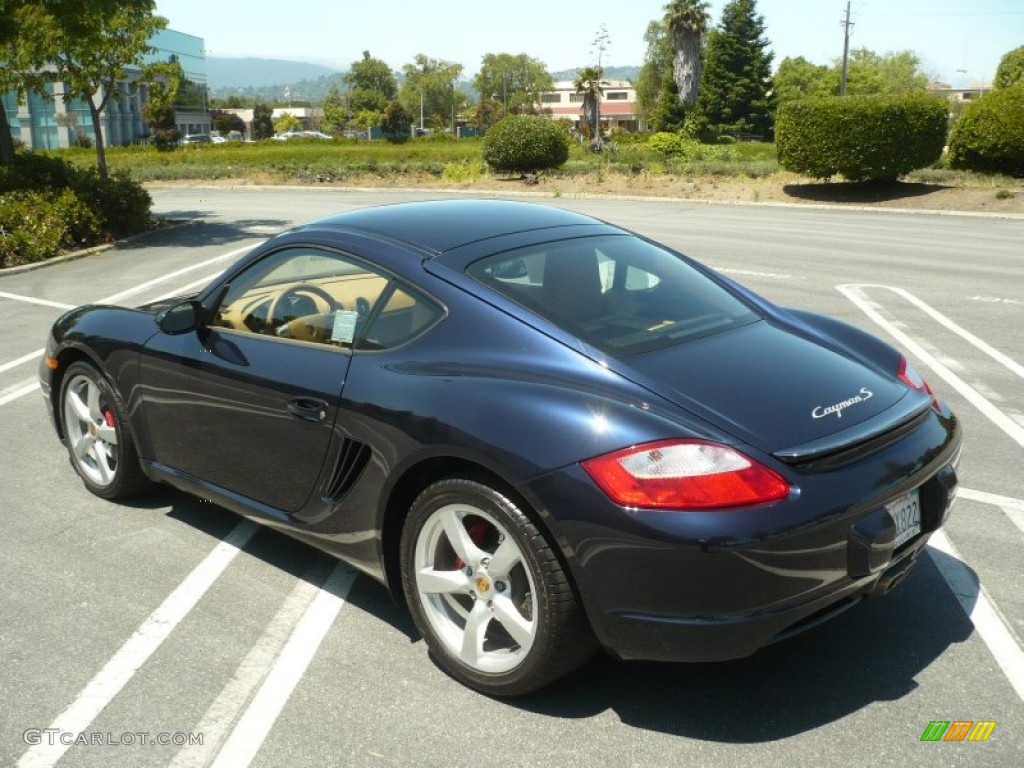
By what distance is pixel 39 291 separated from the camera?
43.0 feet

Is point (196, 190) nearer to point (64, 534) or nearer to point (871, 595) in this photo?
point (64, 534)

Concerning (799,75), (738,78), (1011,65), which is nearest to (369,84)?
(799,75)

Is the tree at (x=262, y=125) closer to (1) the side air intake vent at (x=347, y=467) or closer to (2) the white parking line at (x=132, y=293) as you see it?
(2) the white parking line at (x=132, y=293)

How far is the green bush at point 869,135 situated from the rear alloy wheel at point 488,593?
74.1ft

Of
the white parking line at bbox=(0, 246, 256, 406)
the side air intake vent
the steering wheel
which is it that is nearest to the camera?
the side air intake vent

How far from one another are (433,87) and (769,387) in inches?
7283

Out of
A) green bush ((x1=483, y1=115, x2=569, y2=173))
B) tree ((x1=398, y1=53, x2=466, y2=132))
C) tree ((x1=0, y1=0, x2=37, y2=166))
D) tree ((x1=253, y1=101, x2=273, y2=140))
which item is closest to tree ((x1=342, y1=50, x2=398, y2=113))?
tree ((x1=398, y1=53, x2=466, y2=132))

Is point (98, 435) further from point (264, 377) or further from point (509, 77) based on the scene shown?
point (509, 77)

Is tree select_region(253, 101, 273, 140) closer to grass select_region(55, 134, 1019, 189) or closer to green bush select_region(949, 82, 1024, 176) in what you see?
grass select_region(55, 134, 1019, 189)

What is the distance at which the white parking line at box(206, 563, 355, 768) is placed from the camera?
10.3 ft

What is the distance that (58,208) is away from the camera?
54.8 feet

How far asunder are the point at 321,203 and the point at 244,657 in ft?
75.5

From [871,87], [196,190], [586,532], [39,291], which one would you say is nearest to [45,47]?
[39,291]

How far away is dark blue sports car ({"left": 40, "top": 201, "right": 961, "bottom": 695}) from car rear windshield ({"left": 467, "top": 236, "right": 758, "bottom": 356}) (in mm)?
14
